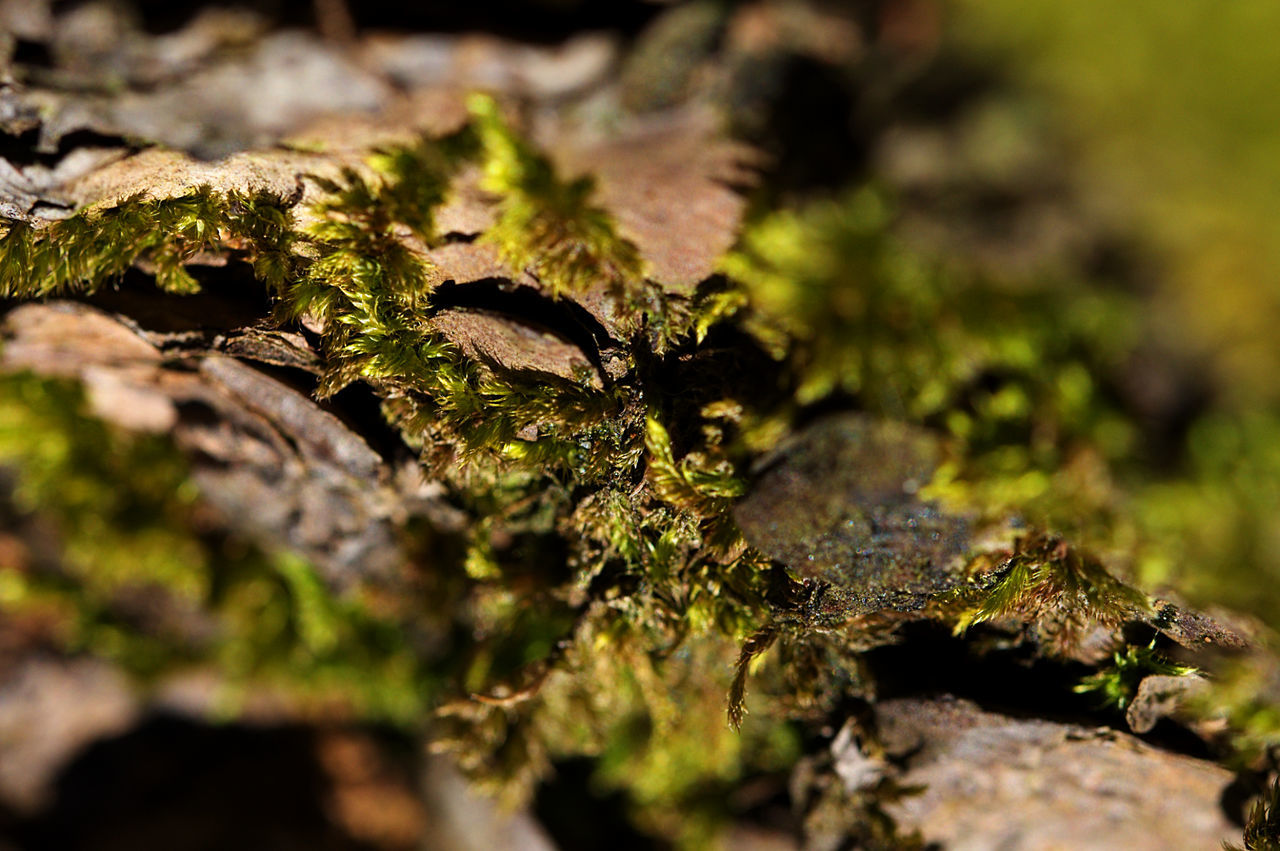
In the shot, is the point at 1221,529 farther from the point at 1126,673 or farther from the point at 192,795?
the point at 192,795

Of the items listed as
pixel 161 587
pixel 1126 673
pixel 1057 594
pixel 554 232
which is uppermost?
pixel 554 232

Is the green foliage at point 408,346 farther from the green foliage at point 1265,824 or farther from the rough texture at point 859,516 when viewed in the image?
the green foliage at point 1265,824

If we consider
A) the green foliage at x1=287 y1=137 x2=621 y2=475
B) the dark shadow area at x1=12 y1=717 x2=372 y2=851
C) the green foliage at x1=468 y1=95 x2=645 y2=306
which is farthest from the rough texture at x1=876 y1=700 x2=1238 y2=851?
the dark shadow area at x1=12 y1=717 x2=372 y2=851

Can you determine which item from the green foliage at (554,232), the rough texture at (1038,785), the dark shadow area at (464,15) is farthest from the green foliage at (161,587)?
the rough texture at (1038,785)

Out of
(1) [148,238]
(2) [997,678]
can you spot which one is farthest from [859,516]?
(1) [148,238]

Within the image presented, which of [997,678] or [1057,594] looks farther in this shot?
[997,678]
